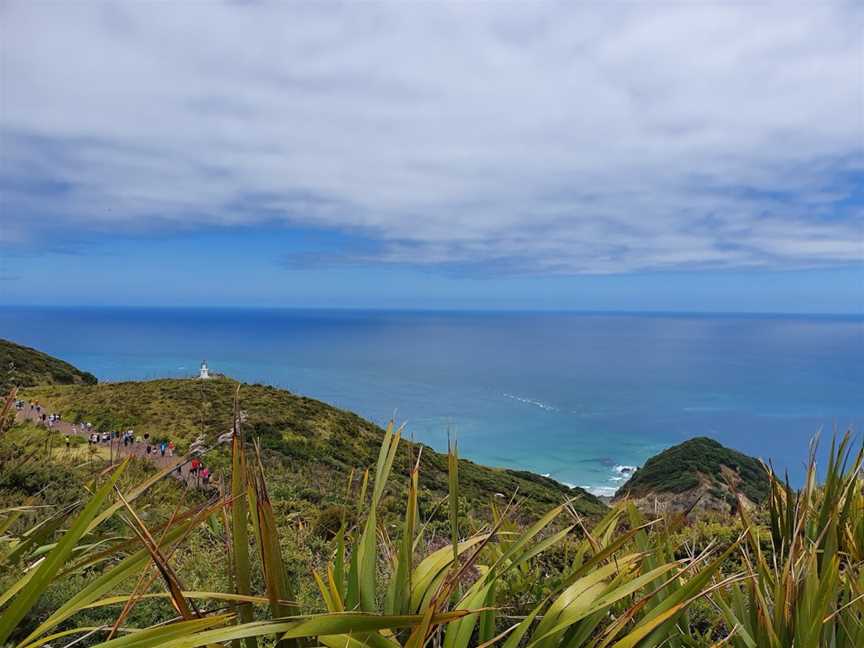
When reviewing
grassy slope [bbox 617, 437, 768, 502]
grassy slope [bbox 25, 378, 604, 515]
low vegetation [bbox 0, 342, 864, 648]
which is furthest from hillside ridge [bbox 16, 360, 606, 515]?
grassy slope [bbox 617, 437, 768, 502]

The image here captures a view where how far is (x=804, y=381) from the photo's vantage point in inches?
4424

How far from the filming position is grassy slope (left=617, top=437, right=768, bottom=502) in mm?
29562

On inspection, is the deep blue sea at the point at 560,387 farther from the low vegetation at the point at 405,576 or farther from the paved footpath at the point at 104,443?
the low vegetation at the point at 405,576

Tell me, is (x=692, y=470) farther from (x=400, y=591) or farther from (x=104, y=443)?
(x=400, y=591)

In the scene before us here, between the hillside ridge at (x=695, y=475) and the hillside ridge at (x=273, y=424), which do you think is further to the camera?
the hillside ridge at (x=695, y=475)

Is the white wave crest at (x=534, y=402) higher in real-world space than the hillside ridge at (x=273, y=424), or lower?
higher

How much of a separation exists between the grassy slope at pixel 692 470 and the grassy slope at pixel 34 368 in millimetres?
31493

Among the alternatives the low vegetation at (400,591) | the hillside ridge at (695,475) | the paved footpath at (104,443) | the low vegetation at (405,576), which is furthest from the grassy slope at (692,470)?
the low vegetation at (400,591)

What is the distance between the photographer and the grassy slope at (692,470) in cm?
2956

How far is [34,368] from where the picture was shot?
2805 cm

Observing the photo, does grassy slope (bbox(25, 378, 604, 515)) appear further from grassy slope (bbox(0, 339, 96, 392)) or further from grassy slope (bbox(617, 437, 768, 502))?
grassy slope (bbox(617, 437, 768, 502))

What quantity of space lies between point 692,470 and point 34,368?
38494 millimetres

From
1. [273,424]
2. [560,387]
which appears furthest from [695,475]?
[560,387]

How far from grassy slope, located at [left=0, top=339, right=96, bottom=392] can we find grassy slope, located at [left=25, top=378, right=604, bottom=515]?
5712 mm
